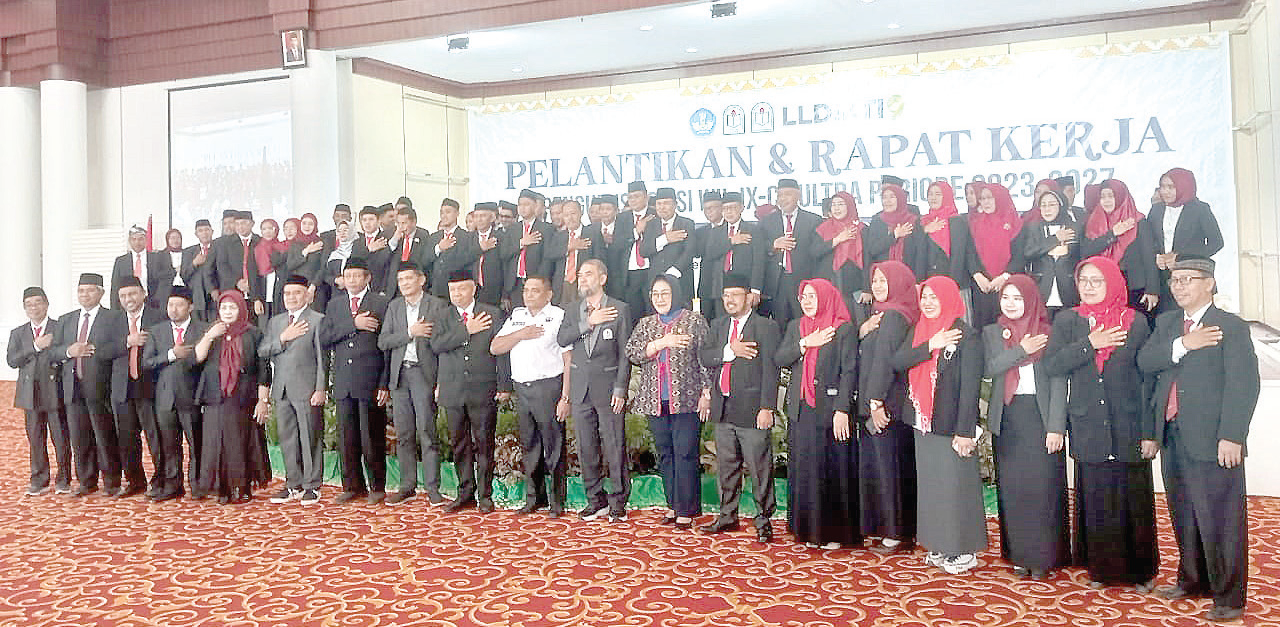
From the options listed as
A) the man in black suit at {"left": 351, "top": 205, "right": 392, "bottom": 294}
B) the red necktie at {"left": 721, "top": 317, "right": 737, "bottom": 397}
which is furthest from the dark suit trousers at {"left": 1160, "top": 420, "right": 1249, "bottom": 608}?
the man in black suit at {"left": 351, "top": 205, "right": 392, "bottom": 294}

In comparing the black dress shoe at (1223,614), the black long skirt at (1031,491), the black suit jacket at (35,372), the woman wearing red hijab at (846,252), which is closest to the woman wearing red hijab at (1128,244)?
the woman wearing red hijab at (846,252)

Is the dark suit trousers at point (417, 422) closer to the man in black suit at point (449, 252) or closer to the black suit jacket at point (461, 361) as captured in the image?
the black suit jacket at point (461, 361)

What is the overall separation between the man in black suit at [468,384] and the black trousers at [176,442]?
1634 mm

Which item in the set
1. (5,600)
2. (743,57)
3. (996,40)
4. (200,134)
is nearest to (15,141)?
(200,134)

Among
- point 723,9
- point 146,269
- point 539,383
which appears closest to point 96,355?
point 539,383

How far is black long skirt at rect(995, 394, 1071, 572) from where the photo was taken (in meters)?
4.17

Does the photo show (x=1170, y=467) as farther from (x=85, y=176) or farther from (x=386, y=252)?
(x=85, y=176)

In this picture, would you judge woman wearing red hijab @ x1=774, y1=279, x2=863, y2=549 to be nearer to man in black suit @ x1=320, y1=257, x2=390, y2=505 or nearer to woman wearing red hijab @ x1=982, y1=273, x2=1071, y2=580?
woman wearing red hijab @ x1=982, y1=273, x2=1071, y2=580

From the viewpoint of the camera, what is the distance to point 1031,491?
165 inches

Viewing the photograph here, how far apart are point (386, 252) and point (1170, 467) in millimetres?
5410

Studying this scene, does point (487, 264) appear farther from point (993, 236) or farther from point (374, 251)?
point (993, 236)

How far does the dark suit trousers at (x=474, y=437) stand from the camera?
5.68 m

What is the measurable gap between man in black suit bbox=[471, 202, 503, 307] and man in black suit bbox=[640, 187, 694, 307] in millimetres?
1091

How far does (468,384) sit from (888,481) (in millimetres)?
2394
